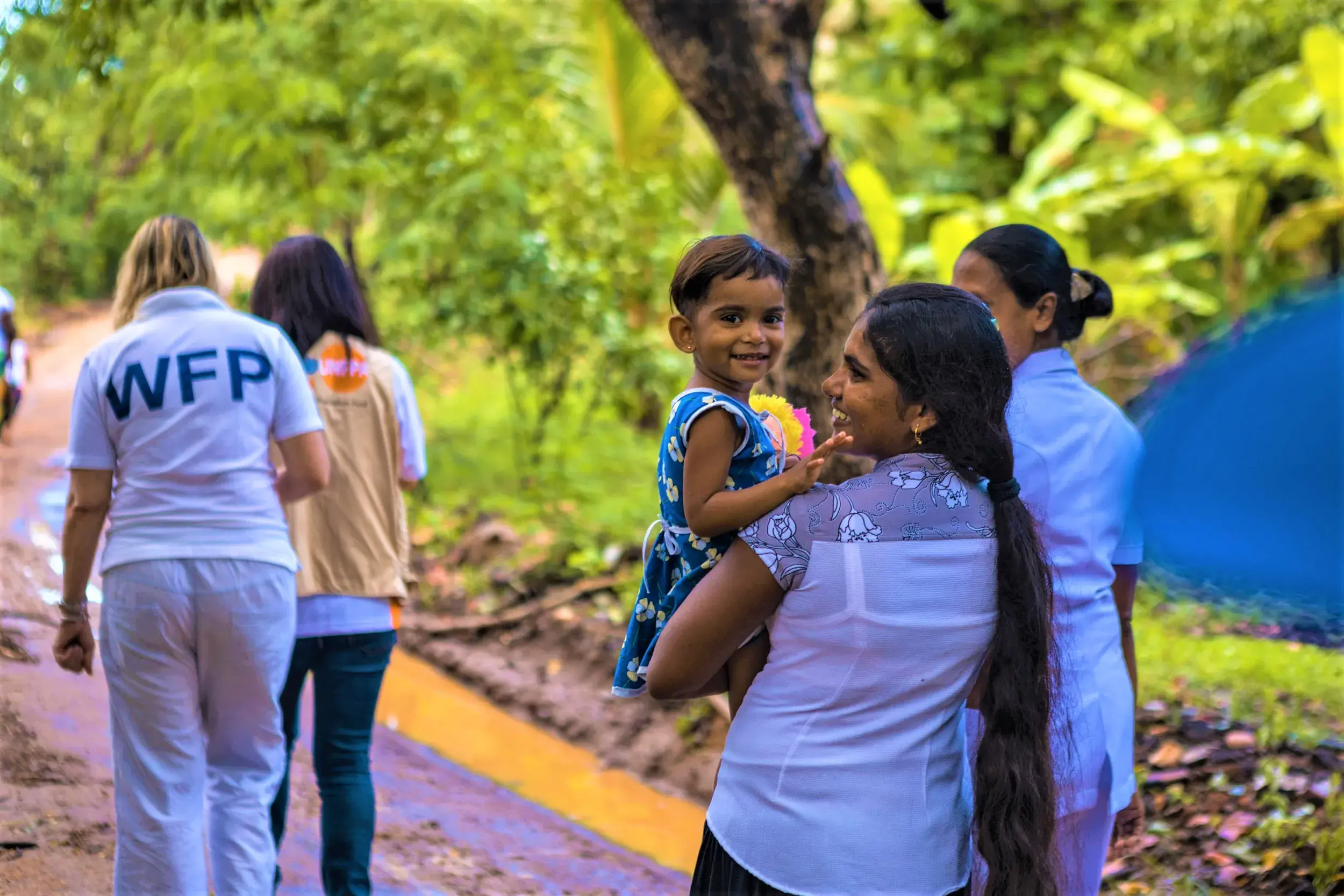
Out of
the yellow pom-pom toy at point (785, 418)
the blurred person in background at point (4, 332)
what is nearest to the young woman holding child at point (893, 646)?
the yellow pom-pom toy at point (785, 418)

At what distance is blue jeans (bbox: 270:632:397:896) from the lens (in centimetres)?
350

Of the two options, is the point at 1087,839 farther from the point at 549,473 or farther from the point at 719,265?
the point at 549,473

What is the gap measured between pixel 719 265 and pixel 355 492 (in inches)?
64.3

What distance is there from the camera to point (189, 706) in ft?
10.2

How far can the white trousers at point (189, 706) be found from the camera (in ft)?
9.92

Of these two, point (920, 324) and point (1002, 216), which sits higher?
point (1002, 216)

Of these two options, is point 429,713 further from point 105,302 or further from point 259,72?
point 105,302

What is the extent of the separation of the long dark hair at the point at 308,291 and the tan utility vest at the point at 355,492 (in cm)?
4

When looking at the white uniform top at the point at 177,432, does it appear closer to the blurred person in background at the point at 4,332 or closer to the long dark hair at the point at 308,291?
the long dark hair at the point at 308,291

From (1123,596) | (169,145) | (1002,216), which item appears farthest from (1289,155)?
(169,145)

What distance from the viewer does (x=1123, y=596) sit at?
2.90 meters

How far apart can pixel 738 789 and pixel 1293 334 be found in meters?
5.31

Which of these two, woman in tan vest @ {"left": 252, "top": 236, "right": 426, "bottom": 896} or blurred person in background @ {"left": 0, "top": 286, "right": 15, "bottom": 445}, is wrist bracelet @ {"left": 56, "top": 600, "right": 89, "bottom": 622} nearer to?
woman in tan vest @ {"left": 252, "top": 236, "right": 426, "bottom": 896}

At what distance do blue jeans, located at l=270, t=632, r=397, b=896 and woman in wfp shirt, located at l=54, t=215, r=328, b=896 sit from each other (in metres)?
0.30
